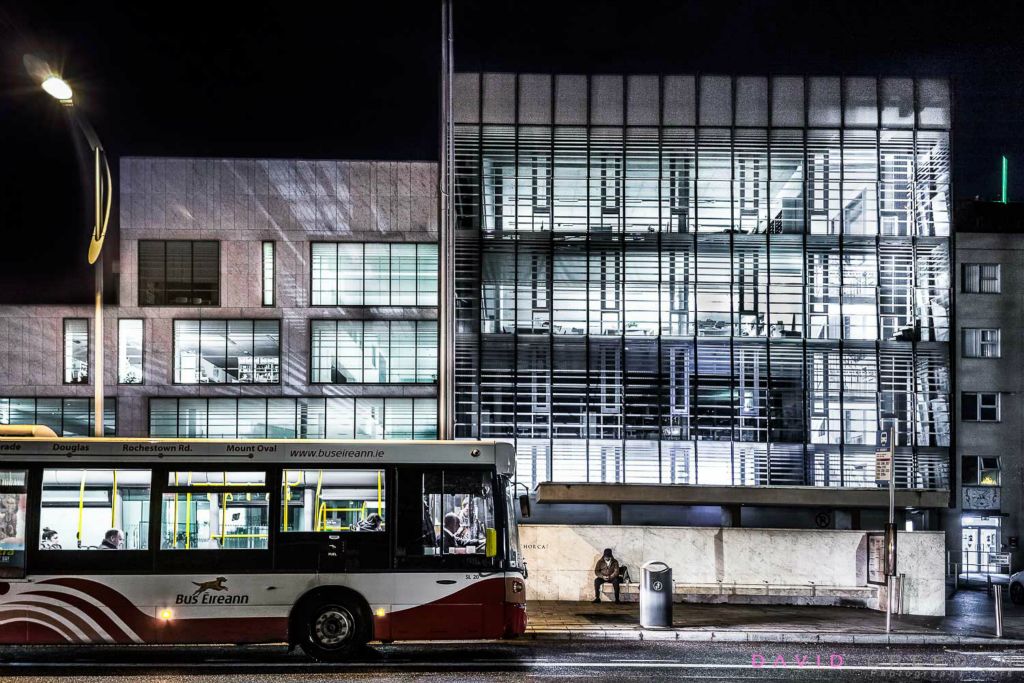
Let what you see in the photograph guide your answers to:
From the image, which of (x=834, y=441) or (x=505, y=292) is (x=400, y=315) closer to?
(x=505, y=292)

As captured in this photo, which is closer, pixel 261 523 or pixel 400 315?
pixel 261 523

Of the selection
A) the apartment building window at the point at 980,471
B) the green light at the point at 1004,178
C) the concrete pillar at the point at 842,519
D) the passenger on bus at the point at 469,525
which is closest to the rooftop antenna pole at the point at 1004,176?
the green light at the point at 1004,178

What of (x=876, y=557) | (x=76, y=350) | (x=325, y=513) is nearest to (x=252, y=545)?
(x=325, y=513)

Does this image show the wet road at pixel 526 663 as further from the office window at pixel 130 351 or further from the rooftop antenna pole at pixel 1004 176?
the rooftop antenna pole at pixel 1004 176

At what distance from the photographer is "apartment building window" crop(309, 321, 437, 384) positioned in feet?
93.8

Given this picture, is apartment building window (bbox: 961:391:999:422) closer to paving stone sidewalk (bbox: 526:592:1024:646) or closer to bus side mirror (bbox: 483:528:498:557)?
paving stone sidewalk (bbox: 526:592:1024:646)

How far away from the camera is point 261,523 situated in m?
12.9

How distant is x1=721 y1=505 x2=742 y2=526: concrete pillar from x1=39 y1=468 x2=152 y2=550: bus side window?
573 inches

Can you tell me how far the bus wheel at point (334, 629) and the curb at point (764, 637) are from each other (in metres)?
3.66

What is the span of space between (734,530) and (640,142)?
35.7 ft

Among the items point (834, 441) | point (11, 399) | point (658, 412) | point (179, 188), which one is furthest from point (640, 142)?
point (11, 399)

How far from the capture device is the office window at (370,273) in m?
28.5

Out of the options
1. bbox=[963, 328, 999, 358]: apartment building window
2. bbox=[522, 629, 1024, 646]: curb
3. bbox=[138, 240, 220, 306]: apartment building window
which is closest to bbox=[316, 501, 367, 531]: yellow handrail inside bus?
bbox=[522, 629, 1024, 646]: curb

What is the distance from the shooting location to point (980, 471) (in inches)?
1443
